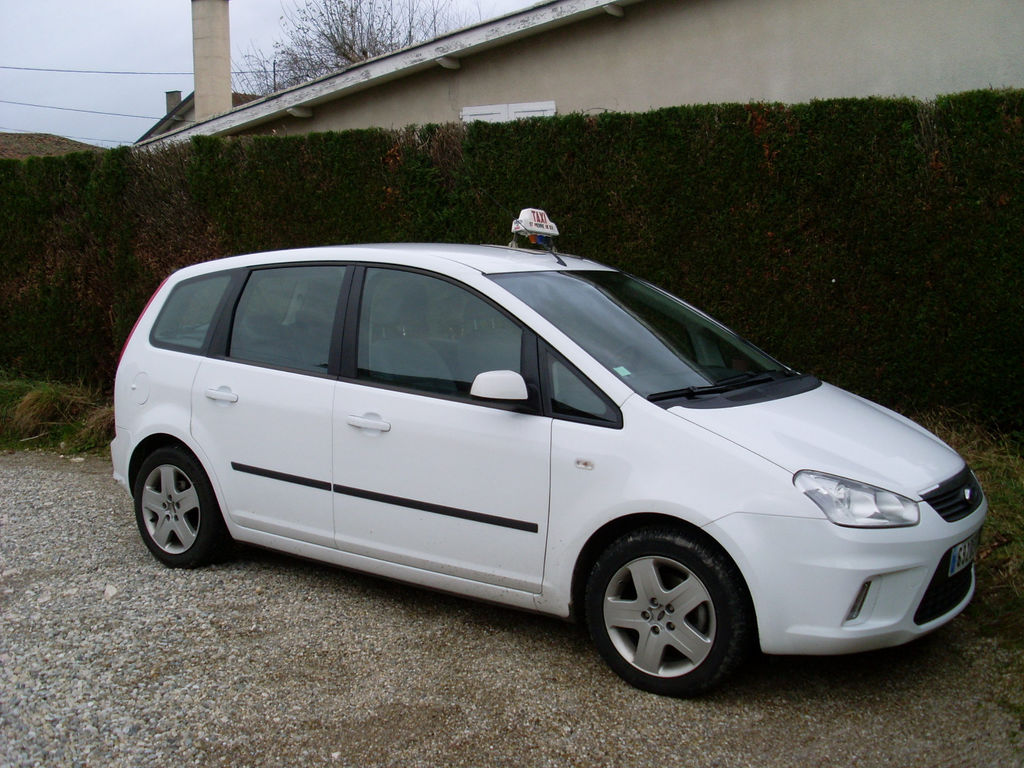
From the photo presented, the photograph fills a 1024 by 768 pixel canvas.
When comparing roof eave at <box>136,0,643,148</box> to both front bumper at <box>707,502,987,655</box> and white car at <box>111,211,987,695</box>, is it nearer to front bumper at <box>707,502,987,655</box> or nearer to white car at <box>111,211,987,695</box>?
white car at <box>111,211,987,695</box>

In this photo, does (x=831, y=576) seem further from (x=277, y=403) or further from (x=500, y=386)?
(x=277, y=403)

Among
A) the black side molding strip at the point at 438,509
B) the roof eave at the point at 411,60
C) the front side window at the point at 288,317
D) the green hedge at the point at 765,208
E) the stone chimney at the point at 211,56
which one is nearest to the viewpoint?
the black side molding strip at the point at 438,509

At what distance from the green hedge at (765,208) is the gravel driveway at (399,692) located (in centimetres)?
256

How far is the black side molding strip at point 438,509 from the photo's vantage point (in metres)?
3.90

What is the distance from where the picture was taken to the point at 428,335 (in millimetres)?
4336

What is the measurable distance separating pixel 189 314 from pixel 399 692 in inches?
98.5

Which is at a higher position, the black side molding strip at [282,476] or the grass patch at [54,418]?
the black side molding strip at [282,476]

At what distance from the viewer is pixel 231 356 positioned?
4.94 meters

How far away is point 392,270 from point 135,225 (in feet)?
18.5

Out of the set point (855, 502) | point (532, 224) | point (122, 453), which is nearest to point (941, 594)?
point (855, 502)

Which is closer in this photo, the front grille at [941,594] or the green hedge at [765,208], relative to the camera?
the front grille at [941,594]

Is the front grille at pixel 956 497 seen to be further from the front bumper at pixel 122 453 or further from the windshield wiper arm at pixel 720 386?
the front bumper at pixel 122 453

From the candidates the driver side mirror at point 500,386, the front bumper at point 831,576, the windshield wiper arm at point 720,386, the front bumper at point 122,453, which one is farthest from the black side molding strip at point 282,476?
the front bumper at point 831,576

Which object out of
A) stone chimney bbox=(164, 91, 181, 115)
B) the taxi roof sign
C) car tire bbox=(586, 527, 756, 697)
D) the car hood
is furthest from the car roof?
stone chimney bbox=(164, 91, 181, 115)
